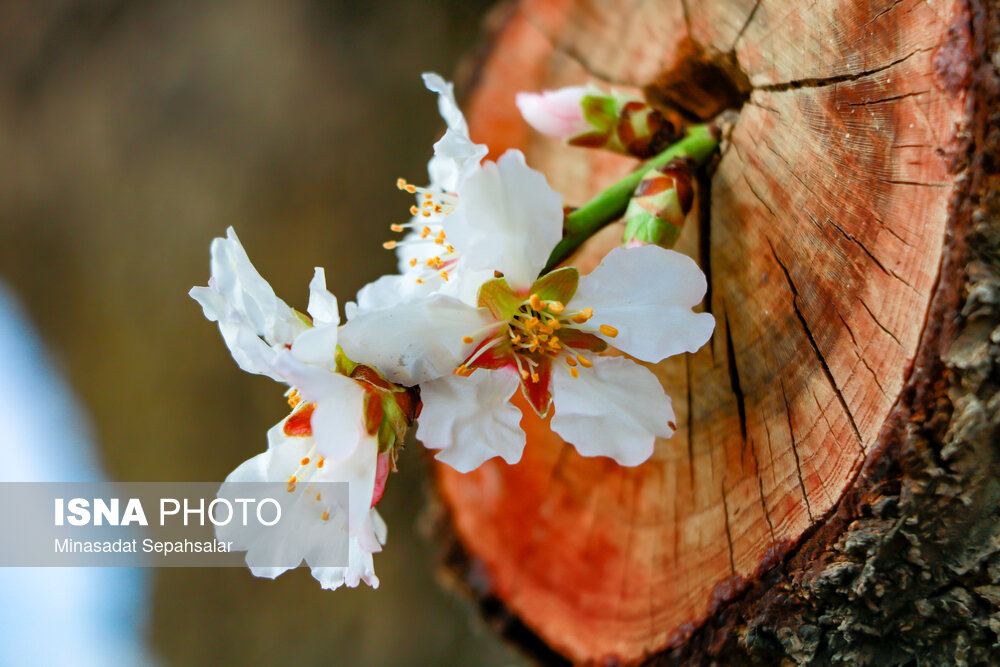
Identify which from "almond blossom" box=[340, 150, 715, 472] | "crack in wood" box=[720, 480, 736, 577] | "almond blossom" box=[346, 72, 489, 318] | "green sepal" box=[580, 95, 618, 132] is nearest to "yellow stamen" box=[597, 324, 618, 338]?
"almond blossom" box=[340, 150, 715, 472]

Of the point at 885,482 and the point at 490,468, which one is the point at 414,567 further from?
the point at 885,482

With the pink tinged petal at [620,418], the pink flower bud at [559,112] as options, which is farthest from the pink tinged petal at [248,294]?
the pink flower bud at [559,112]

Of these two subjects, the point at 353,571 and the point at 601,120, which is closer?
the point at 353,571

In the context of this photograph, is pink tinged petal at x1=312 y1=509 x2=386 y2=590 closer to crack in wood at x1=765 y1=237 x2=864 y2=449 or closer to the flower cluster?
the flower cluster

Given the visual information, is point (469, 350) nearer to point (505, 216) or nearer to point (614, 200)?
point (505, 216)

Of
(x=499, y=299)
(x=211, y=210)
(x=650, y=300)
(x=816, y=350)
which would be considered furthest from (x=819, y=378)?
(x=211, y=210)

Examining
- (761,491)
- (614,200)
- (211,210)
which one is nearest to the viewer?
(761,491)
